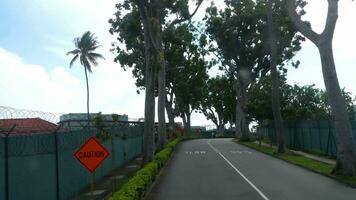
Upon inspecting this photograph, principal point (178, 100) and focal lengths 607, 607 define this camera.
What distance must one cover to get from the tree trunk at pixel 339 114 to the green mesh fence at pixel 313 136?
27.8ft

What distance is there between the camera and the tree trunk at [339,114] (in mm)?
25078

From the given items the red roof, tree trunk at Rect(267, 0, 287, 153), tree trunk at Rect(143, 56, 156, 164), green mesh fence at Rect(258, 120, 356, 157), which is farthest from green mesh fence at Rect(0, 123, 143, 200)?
tree trunk at Rect(267, 0, 287, 153)

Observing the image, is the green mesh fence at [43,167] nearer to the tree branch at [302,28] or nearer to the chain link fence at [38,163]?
the chain link fence at [38,163]

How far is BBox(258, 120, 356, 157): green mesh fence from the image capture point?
37.6m

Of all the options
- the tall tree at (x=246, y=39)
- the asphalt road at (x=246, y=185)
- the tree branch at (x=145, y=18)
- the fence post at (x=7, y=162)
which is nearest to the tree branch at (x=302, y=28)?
the asphalt road at (x=246, y=185)

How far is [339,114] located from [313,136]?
1881cm

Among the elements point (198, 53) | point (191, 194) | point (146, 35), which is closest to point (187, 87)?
point (198, 53)

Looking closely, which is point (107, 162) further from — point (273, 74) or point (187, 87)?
point (187, 87)

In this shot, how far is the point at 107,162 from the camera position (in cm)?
2861

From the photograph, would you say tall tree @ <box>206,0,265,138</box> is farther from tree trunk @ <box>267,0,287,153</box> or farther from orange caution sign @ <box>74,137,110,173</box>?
orange caution sign @ <box>74,137,110,173</box>

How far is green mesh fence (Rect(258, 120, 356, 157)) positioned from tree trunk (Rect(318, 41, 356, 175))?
848 cm

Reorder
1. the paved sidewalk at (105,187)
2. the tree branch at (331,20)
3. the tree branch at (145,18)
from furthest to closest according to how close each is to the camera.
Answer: the tree branch at (145,18), the tree branch at (331,20), the paved sidewalk at (105,187)

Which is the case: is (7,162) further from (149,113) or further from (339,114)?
(149,113)

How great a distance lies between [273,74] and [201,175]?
20.4m
